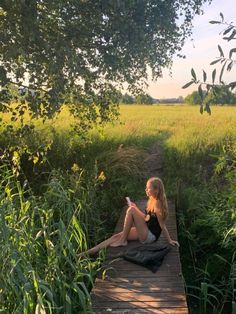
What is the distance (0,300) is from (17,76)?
15.2ft

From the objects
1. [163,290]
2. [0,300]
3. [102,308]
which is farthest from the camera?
[163,290]

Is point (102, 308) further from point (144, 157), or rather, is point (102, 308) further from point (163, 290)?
point (144, 157)

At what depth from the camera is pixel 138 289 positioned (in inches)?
206

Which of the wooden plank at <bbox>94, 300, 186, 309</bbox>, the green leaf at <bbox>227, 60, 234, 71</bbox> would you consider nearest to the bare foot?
the wooden plank at <bbox>94, 300, 186, 309</bbox>

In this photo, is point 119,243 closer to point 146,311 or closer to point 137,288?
point 137,288

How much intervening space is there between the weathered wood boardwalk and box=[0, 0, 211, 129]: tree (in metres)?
3.18

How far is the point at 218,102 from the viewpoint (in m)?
2.79

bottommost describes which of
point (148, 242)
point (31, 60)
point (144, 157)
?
point (148, 242)

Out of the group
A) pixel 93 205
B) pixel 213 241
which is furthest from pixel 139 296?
pixel 93 205

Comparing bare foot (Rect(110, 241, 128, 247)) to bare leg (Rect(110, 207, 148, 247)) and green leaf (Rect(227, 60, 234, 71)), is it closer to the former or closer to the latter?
bare leg (Rect(110, 207, 148, 247))

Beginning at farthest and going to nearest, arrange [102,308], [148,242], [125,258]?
[148,242] < [125,258] < [102,308]

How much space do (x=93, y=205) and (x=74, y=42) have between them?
284 centimetres

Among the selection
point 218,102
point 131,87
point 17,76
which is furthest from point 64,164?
point 218,102

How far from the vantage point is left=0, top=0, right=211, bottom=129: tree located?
7.50 meters
